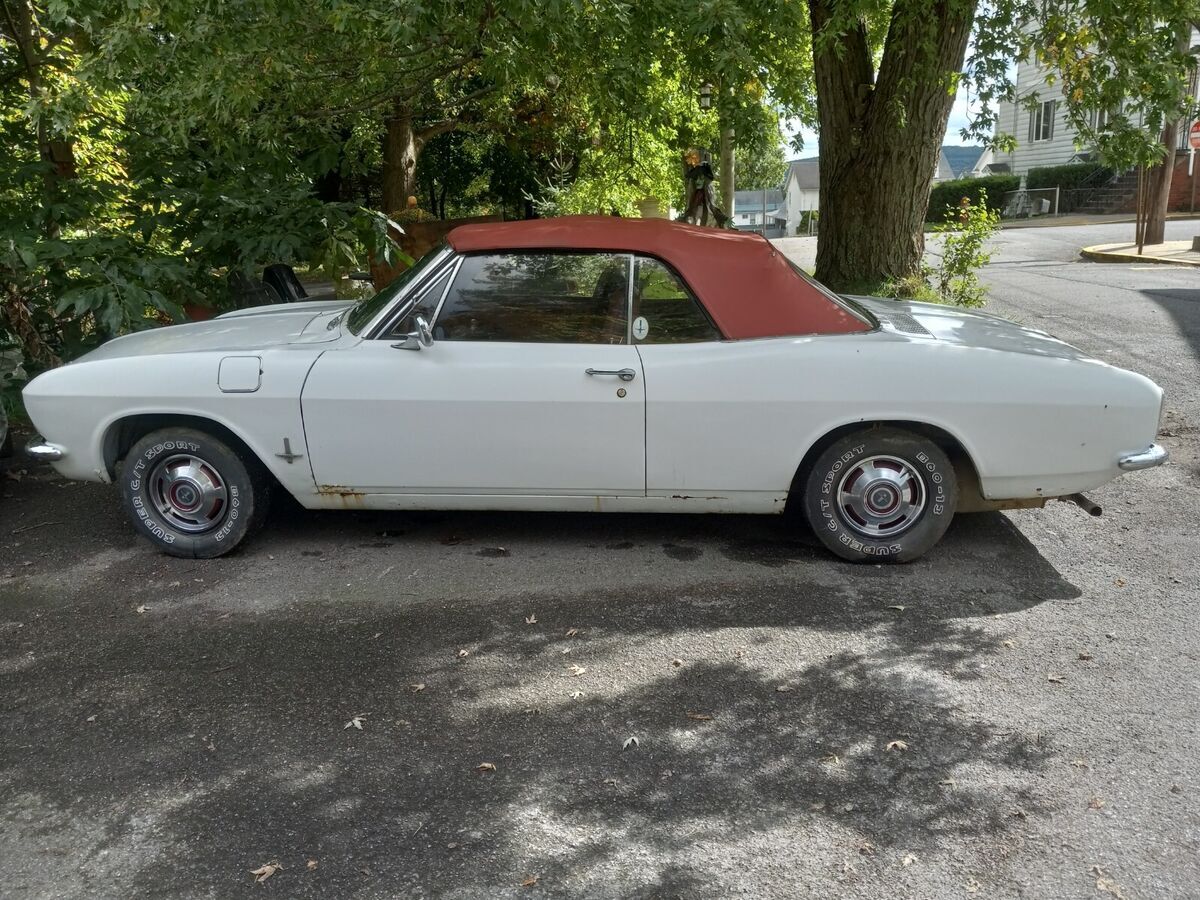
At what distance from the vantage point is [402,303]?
4641mm

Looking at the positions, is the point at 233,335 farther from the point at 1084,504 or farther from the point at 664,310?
the point at 1084,504

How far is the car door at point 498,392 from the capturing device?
447 cm

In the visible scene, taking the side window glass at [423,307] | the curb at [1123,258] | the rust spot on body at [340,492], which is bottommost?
the rust spot on body at [340,492]

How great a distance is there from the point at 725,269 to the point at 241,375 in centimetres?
227

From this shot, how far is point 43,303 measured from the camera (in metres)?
6.76

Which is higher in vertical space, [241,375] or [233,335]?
[233,335]

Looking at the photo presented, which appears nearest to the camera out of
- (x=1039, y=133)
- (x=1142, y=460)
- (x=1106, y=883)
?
(x=1106, y=883)

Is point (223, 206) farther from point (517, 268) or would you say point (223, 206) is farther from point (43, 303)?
point (517, 268)

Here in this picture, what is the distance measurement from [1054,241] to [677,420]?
71.8 feet

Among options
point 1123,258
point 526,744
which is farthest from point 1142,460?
point 1123,258

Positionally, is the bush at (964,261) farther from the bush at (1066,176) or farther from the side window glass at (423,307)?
the bush at (1066,176)

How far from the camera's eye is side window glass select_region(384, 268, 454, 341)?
4.61 metres

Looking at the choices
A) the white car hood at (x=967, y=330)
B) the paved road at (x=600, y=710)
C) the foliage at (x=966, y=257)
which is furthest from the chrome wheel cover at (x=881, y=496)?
the foliage at (x=966, y=257)

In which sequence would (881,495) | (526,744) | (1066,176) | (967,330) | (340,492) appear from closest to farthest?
(526,744)
(881,495)
(340,492)
(967,330)
(1066,176)
